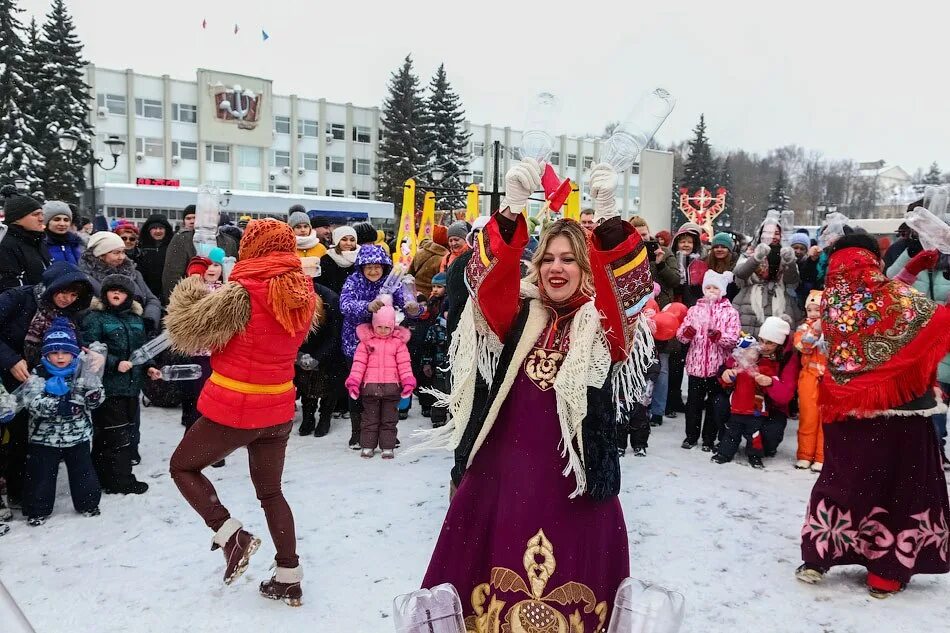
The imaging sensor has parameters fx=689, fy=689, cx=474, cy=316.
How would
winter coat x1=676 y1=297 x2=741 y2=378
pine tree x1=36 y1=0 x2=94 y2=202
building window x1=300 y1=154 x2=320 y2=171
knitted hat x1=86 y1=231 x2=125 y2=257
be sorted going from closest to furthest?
knitted hat x1=86 y1=231 x2=125 y2=257, winter coat x1=676 y1=297 x2=741 y2=378, pine tree x1=36 y1=0 x2=94 y2=202, building window x1=300 y1=154 x2=320 y2=171

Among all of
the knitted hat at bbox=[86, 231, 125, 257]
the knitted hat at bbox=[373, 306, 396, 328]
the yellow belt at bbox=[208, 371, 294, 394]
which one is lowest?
the yellow belt at bbox=[208, 371, 294, 394]

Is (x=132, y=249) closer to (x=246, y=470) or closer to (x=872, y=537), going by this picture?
(x=246, y=470)

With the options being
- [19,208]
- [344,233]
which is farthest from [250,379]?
[344,233]

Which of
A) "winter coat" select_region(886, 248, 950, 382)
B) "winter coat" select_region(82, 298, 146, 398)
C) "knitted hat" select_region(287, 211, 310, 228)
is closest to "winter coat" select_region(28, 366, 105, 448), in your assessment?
"winter coat" select_region(82, 298, 146, 398)

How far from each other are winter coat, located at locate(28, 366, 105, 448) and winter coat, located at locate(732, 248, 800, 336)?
5.73 metres

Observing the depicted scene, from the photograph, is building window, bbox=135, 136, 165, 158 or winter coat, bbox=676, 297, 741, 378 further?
building window, bbox=135, 136, 165, 158

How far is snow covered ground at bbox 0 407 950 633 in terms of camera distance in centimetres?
352

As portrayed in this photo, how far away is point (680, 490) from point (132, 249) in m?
7.15

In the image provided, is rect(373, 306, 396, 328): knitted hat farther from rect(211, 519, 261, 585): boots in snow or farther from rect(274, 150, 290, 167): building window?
rect(274, 150, 290, 167): building window

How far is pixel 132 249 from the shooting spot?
8727 mm

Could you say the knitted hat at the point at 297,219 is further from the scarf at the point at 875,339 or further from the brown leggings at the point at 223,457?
the scarf at the point at 875,339

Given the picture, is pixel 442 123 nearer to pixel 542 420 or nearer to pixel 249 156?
pixel 249 156

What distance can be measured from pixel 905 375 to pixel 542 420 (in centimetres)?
239

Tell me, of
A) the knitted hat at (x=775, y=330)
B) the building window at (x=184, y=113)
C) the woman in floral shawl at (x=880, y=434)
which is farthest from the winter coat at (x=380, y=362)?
the building window at (x=184, y=113)
